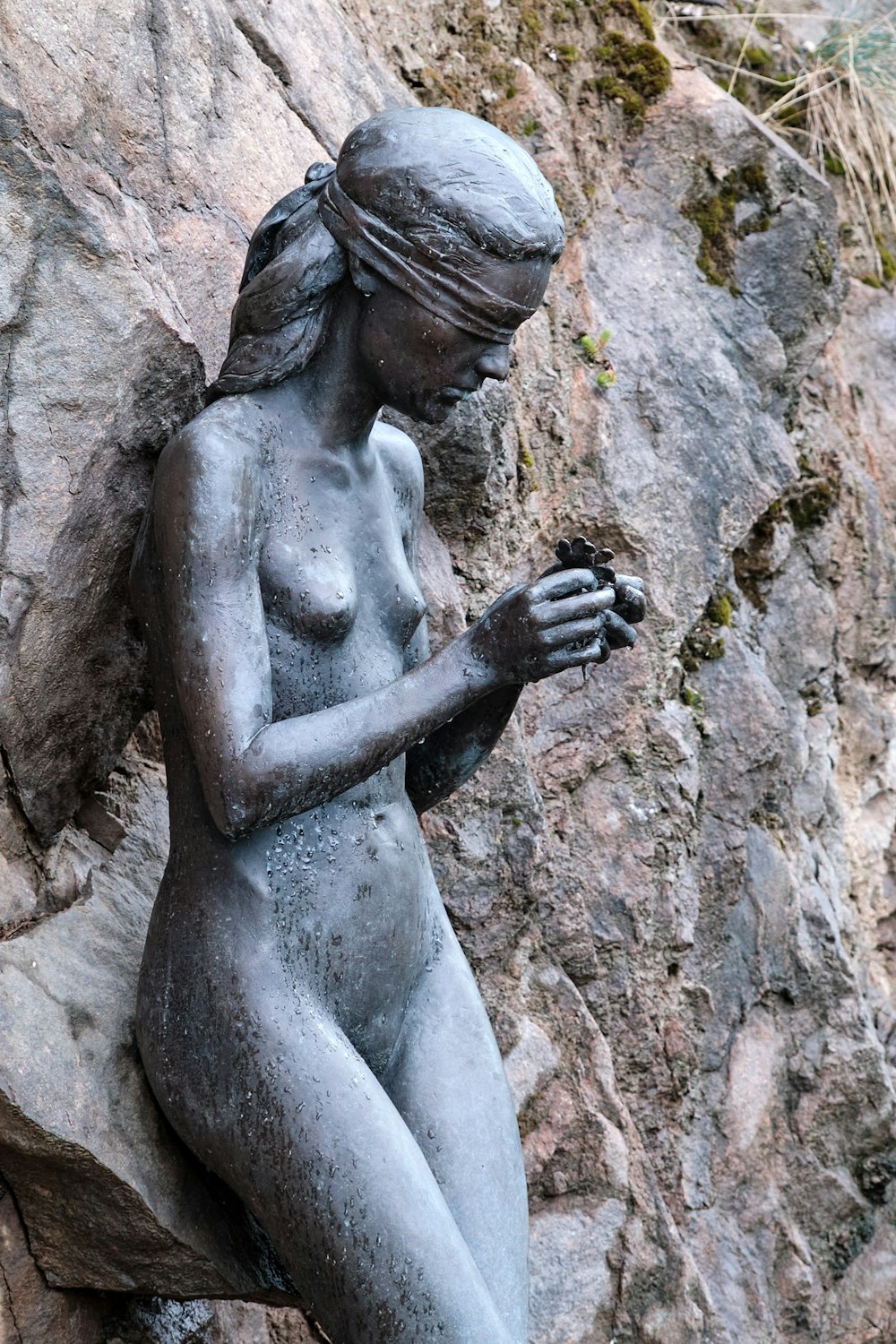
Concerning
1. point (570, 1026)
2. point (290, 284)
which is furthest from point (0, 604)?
point (570, 1026)

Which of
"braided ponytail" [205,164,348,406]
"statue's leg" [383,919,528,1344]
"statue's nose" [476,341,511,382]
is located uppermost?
"braided ponytail" [205,164,348,406]

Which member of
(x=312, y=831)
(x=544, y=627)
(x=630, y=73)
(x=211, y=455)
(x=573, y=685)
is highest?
(x=211, y=455)

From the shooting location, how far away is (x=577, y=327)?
14.9 feet

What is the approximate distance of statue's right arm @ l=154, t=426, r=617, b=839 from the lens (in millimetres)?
2551

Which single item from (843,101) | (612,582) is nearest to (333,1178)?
(612,582)

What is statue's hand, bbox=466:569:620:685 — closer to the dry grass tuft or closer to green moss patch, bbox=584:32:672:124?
green moss patch, bbox=584:32:672:124

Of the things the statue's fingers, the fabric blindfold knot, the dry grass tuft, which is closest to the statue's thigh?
the statue's fingers

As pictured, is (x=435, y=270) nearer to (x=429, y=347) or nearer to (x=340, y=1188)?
(x=429, y=347)

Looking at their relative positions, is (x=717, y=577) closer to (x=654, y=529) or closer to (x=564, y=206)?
(x=654, y=529)

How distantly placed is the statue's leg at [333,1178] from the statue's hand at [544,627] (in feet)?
2.12

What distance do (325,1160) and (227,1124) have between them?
197mm

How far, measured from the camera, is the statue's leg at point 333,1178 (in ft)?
8.28

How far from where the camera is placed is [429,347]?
8.80 ft

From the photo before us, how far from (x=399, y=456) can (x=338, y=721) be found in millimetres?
693
